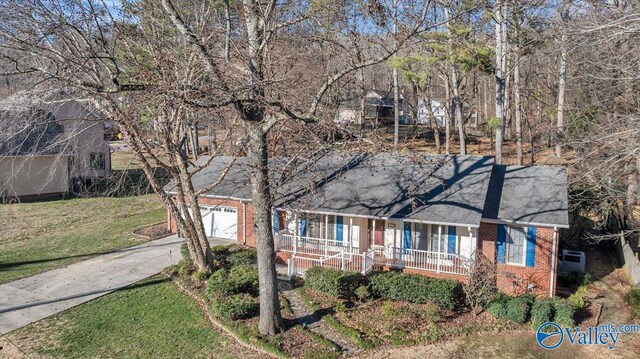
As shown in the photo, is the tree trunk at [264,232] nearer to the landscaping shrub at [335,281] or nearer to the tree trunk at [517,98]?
the landscaping shrub at [335,281]

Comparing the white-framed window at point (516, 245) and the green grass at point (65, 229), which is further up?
the white-framed window at point (516, 245)

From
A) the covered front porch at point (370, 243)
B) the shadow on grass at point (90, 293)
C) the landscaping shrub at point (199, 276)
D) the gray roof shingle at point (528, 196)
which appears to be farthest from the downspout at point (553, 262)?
the shadow on grass at point (90, 293)

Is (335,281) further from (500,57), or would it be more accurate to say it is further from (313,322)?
(500,57)

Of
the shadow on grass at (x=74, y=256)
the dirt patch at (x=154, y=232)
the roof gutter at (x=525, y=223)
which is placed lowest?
the shadow on grass at (x=74, y=256)

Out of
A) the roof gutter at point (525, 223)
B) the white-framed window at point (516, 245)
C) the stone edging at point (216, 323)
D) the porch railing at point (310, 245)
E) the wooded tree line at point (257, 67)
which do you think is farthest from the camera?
the porch railing at point (310, 245)

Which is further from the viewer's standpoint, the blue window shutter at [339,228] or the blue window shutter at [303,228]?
the blue window shutter at [303,228]

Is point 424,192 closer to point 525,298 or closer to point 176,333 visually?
point 525,298

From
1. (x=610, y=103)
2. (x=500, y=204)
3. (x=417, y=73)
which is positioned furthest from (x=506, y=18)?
(x=500, y=204)

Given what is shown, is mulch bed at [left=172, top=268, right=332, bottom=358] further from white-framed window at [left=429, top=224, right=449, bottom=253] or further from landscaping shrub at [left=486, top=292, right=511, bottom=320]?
white-framed window at [left=429, top=224, right=449, bottom=253]
